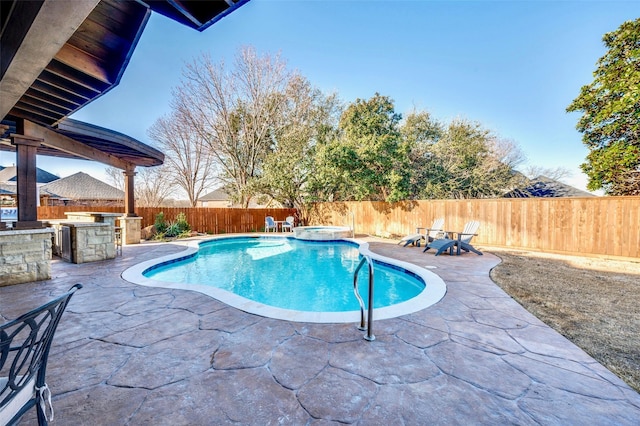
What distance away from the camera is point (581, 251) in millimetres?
7609

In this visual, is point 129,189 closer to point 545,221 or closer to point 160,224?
point 160,224

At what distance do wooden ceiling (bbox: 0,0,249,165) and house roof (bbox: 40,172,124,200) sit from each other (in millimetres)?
22378

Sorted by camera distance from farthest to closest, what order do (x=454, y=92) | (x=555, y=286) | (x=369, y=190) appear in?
(x=454, y=92), (x=369, y=190), (x=555, y=286)

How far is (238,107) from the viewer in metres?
15.8

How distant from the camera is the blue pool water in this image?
4.84 m

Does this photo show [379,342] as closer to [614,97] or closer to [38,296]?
[38,296]

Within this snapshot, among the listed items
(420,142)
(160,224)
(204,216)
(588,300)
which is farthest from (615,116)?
(160,224)

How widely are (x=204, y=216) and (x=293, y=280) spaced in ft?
29.2

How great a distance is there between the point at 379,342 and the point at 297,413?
1141 mm

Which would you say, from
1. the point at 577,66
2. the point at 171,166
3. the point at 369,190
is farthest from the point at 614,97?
the point at 171,166

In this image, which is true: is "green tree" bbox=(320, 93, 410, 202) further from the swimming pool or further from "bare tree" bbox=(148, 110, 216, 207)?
"bare tree" bbox=(148, 110, 216, 207)

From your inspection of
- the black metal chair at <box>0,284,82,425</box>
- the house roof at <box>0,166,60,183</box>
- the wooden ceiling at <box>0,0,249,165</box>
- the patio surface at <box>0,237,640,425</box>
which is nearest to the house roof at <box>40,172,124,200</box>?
the house roof at <box>0,166,60,183</box>

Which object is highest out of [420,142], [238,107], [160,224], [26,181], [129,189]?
[238,107]

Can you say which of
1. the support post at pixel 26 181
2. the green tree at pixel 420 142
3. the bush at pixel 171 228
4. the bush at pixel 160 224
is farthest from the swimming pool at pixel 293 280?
the green tree at pixel 420 142
